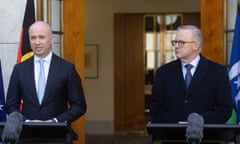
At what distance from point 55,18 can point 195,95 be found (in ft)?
9.87

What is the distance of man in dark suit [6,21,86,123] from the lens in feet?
15.8

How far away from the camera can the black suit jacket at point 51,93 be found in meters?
4.82

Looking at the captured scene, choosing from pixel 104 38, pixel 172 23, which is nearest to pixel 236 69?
pixel 172 23

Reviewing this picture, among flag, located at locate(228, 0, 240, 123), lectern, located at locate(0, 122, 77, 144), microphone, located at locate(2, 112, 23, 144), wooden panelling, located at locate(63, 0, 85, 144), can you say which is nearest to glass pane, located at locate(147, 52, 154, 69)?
wooden panelling, located at locate(63, 0, 85, 144)

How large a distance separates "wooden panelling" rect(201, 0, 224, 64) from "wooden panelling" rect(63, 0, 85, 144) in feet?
4.80

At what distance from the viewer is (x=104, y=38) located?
532 inches

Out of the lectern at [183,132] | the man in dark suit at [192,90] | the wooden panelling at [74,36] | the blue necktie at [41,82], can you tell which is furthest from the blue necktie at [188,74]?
the wooden panelling at [74,36]

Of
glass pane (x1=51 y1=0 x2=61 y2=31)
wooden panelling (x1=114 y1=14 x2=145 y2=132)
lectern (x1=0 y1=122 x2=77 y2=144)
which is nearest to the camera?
lectern (x1=0 y1=122 x2=77 y2=144)

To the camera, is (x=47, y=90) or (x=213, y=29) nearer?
(x=47, y=90)

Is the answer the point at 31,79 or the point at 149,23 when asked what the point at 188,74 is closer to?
the point at 31,79

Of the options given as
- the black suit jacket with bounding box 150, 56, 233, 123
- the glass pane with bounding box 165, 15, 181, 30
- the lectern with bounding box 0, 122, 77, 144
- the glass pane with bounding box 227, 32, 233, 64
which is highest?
the glass pane with bounding box 165, 15, 181, 30

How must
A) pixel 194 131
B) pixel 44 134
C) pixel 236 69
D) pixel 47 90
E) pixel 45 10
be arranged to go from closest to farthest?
pixel 194 131 < pixel 44 134 < pixel 47 90 < pixel 236 69 < pixel 45 10

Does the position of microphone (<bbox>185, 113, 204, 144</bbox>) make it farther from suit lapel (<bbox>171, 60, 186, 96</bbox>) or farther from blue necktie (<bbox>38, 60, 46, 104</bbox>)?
blue necktie (<bbox>38, 60, 46, 104</bbox>)

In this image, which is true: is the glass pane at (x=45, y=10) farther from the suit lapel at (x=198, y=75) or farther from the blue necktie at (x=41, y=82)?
the suit lapel at (x=198, y=75)
